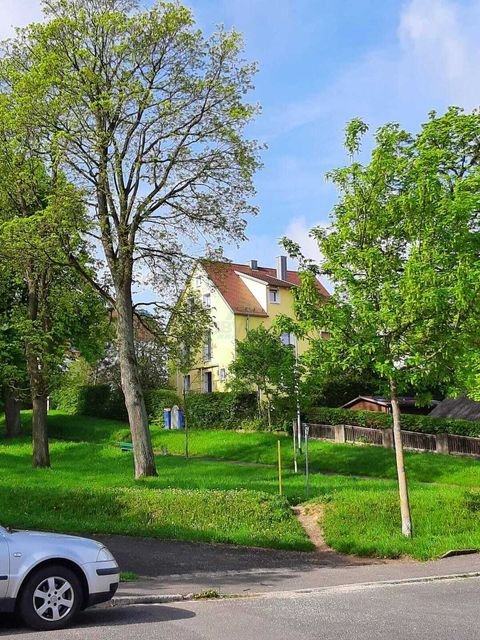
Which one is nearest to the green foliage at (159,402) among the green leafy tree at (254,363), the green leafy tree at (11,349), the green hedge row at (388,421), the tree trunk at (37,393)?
the green leafy tree at (11,349)

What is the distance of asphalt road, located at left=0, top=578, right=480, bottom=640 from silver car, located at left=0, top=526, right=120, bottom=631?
196 mm

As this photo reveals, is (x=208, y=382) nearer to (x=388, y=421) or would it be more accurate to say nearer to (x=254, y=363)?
(x=254, y=363)

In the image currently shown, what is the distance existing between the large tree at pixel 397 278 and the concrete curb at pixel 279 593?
10.5 ft

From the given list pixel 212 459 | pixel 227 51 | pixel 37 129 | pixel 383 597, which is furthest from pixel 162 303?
pixel 383 597

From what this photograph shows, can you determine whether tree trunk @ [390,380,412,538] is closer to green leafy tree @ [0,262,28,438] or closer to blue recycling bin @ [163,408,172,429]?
green leafy tree @ [0,262,28,438]

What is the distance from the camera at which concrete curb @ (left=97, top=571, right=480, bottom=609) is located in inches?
347

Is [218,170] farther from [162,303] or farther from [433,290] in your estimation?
[433,290]

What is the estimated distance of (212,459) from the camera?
33.1 metres

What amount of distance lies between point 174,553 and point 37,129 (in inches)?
564

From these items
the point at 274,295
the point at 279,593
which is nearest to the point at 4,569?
the point at 279,593

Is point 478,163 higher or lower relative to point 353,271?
higher

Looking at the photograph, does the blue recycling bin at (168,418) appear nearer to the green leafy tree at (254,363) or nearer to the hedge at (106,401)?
the hedge at (106,401)

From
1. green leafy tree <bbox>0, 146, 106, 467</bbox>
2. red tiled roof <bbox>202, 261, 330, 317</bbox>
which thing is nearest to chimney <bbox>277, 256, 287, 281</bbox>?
red tiled roof <bbox>202, 261, 330, 317</bbox>

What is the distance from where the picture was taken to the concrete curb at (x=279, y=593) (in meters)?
8.82
